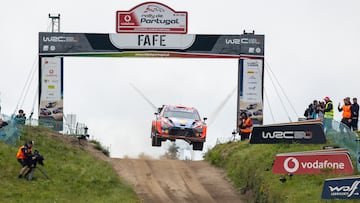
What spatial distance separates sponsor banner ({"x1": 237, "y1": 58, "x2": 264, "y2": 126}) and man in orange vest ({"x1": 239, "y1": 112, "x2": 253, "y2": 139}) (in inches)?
195

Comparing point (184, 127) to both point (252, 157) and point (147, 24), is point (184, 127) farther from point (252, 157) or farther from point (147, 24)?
point (147, 24)

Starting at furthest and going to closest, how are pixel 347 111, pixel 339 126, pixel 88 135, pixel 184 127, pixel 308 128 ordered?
pixel 88 135 → pixel 184 127 → pixel 347 111 → pixel 339 126 → pixel 308 128

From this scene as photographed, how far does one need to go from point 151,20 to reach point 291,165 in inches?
775

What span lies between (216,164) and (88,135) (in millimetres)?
7043

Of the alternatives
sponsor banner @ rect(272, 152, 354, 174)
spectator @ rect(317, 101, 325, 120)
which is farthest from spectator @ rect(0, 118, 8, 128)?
sponsor banner @ rect(272, 152, 354, 174)

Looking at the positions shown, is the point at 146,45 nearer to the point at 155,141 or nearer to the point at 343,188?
the point at 155,141

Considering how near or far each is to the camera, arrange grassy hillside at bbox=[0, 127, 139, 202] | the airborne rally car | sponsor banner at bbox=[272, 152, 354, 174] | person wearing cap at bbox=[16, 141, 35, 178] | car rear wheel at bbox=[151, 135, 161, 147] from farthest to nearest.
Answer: car rear wheel at bbox=[151, 135, 161, 147], the airborne rally car, person wearing cap at bbox=[16, 141, 35, 178], grassy hillside at bbox=[0, 127, 139, 202], sponsor banner at bbox=[272, 152, 354, 174]

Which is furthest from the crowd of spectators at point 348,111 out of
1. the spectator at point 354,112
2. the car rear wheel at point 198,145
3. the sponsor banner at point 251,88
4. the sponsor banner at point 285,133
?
the sponsor banner at point 251,88

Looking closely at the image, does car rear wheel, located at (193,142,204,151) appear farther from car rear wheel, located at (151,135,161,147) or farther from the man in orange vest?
the man in orange vest

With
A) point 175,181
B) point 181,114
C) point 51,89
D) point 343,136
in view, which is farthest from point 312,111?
point 51,89

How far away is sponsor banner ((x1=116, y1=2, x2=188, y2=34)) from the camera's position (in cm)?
4674

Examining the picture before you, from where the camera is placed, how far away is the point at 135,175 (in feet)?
123

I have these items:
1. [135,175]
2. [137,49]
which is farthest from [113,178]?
[137,49]

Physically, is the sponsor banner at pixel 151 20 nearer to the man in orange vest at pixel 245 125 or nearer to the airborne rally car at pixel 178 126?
the airborne rally car at pixel 178 126
